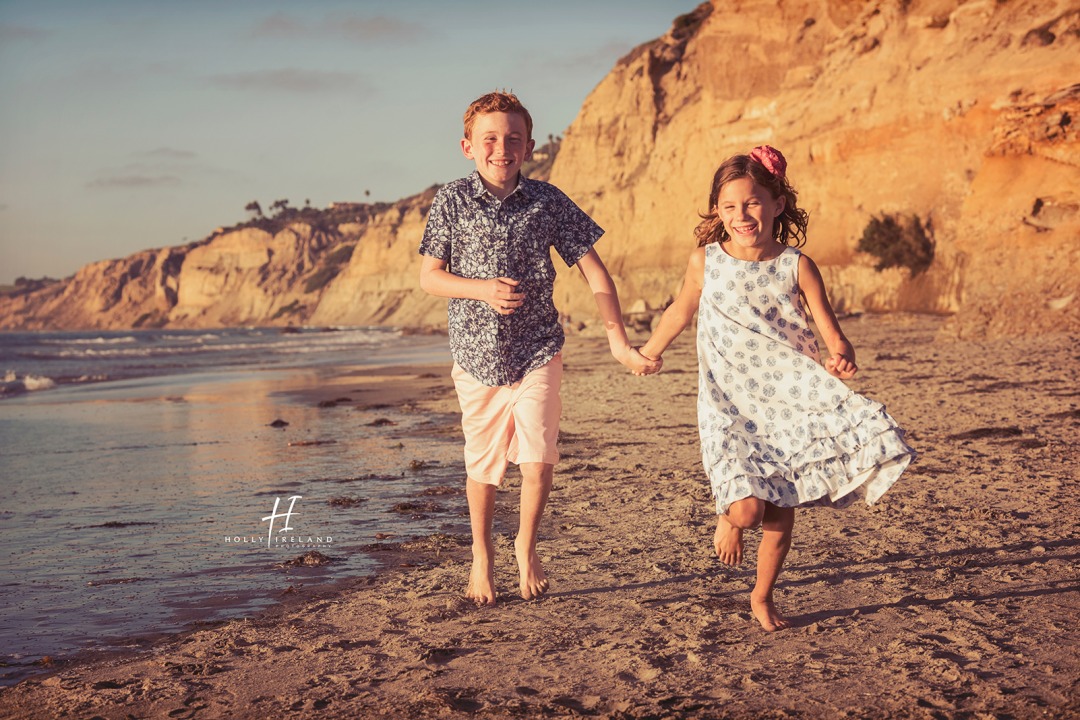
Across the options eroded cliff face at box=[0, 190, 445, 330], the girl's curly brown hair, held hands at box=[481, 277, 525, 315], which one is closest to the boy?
held hands at box=[481, 277, 525, 315]

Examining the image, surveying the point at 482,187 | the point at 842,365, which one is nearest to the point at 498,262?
the point at 482,187

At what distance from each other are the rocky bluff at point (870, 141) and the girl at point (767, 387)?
12.3m

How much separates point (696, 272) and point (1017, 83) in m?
19.6

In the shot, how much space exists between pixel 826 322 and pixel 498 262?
3.97 ft

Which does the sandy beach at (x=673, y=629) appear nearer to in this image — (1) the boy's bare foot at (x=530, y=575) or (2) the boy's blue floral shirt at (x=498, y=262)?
(1) the boy's bare foot at (x=530, y=575)

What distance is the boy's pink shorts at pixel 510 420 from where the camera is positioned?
12.6 ft

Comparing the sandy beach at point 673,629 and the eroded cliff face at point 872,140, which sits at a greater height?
the eroded cliff face at point 872,140

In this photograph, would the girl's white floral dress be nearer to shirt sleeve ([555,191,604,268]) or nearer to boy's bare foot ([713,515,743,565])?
boy's bare foot ([713,515,743,565])

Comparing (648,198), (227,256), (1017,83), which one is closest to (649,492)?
(1017,83)

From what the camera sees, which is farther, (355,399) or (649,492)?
(355,399)

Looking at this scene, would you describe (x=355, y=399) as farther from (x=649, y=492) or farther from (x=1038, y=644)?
(x=1038, y=644)

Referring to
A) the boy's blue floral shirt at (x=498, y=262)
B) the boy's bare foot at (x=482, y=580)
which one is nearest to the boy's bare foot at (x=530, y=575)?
the boy's bare foot at (x=482, y=580)

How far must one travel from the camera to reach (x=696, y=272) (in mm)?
3666

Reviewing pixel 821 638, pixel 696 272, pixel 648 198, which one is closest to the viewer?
pixel 821 638
